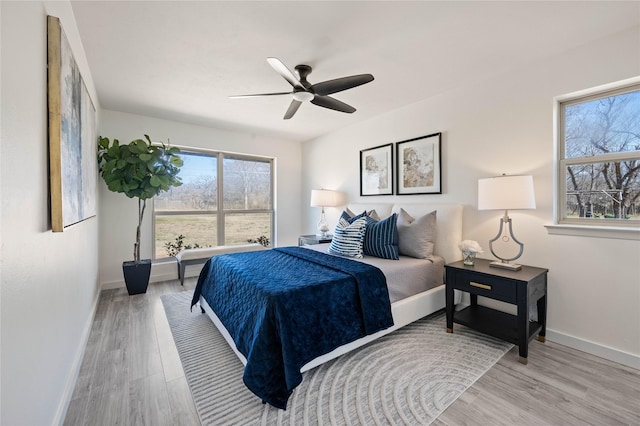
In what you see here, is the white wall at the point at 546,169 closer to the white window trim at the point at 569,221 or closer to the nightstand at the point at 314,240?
the white window trim at the point at 569,221

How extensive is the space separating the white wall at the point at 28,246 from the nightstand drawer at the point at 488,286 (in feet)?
8.93

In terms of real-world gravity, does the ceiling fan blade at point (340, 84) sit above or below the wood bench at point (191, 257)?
above

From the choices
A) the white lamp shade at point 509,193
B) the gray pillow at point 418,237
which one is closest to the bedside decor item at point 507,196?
the white lamp shade at point 509,193

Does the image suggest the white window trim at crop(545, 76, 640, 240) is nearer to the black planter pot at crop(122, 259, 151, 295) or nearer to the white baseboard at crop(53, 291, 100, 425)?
the white baseboard at crop(53, 291, 100, 425)

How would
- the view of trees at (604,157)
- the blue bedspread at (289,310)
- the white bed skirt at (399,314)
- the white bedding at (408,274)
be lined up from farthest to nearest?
1. the white bedding at (408,274)
2. the view of trees at (604,157)
3. the white bed skirt at (399,314)
4. the blue bedspread at (289,310)

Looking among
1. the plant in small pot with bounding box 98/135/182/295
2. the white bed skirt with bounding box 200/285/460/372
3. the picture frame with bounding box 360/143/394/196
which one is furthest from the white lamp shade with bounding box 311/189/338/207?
the white bed skirt with bounding box 200/285/460/372

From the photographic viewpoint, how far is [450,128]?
120 inches

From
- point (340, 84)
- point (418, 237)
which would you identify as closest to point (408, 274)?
point (418, 237)

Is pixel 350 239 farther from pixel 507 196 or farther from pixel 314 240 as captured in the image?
pixel 507 196

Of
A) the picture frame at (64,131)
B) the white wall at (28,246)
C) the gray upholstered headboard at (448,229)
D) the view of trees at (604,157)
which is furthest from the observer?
the gray upholstered headboard at (448,229)

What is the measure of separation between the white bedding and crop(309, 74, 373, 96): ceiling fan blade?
154cm

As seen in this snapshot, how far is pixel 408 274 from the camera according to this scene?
8.16 feet

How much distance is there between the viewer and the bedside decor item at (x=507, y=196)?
218cm

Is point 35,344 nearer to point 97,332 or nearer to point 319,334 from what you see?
point 319,334
